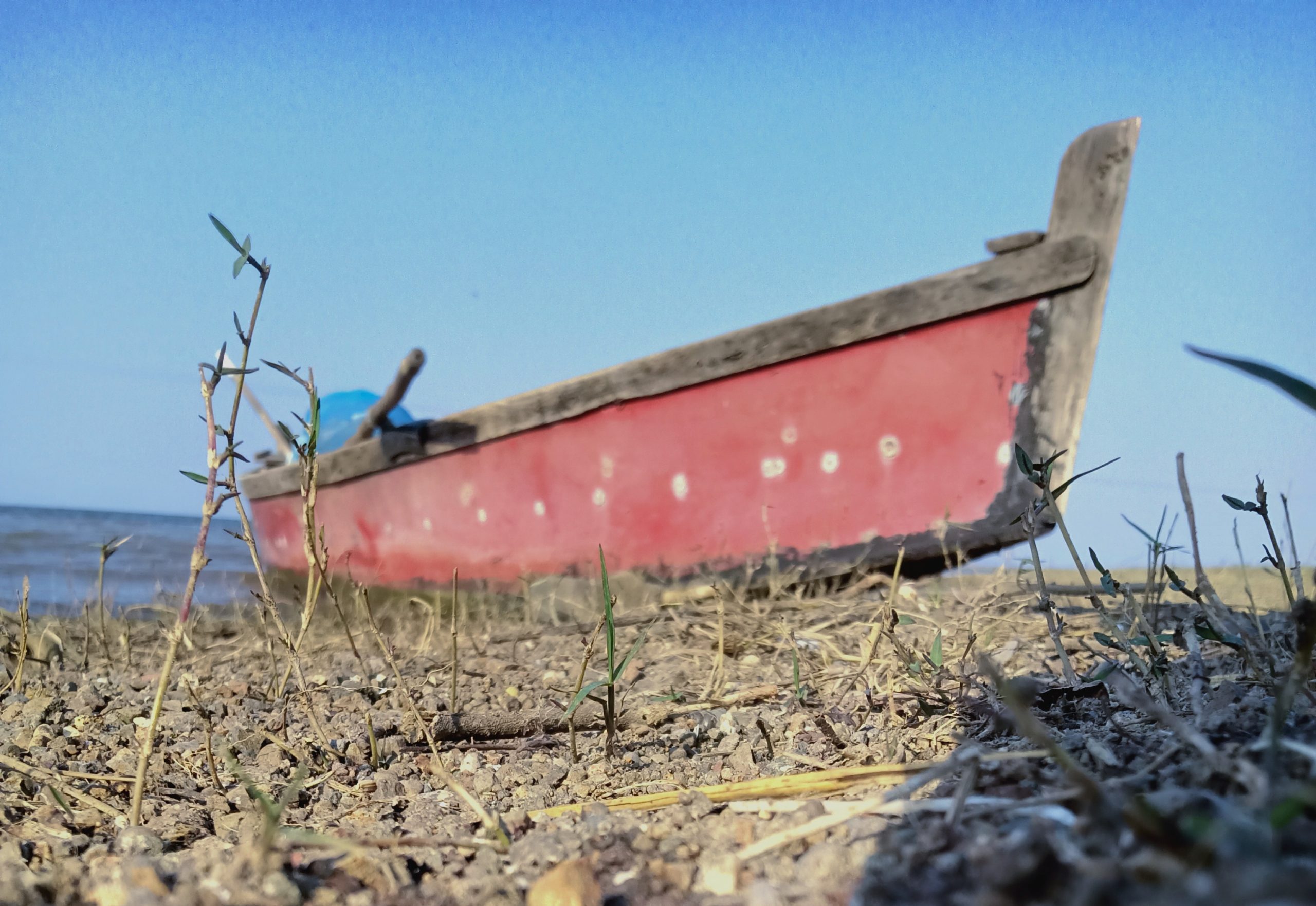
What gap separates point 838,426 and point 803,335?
1.41 ft

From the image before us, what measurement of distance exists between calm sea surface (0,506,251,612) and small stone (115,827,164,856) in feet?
4.37

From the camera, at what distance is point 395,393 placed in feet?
16.9

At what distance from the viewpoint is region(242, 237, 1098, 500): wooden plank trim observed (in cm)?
349

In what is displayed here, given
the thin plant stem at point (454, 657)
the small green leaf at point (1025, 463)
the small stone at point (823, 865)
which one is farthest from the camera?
the thin plant stem at point (454, 657)

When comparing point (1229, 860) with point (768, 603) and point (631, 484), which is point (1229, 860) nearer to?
point (768, 603)

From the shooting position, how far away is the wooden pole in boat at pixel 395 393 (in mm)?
5016

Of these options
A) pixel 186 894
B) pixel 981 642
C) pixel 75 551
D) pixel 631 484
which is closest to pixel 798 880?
pixel 186 894

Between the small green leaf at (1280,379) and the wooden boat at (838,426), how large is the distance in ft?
8.65

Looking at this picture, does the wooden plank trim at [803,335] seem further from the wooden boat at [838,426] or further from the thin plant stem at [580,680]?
the thin plant stem at [580,680]

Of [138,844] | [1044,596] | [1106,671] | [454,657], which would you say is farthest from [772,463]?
[138,844]

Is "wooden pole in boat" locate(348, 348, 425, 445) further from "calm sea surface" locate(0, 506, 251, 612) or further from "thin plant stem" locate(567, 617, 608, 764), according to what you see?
"thin plant stem" locate(567, 617, 608, 764)

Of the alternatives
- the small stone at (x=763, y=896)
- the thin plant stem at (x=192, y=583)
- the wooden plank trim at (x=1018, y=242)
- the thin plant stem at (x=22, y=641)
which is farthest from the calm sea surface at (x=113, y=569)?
the wooden plank trim at (x=1018, y=242)

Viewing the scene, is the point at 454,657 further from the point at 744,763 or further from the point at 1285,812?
the point at 1285,812

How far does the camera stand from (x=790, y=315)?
3770mm
